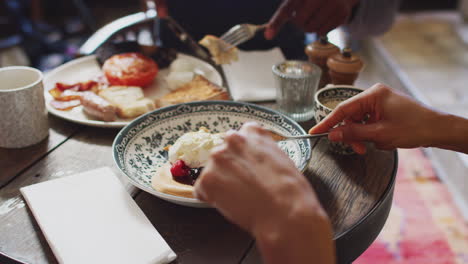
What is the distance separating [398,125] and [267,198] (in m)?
0.49

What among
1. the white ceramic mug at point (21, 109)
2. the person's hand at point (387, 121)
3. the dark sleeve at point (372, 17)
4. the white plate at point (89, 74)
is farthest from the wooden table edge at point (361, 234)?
the dark sleeve at point (372, 17)

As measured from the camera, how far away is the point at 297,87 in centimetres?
123

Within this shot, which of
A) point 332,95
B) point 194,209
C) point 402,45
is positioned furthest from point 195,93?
point 402,45

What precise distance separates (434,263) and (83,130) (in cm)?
165

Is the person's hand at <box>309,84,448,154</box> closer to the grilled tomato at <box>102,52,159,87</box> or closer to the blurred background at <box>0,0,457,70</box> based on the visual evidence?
the grilled tomato at <box>102,52,159,87</box>

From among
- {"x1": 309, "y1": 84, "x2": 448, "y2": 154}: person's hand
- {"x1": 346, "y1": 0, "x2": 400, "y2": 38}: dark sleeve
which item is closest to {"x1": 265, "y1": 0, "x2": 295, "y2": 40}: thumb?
{"x1": 346, "y1": 0, "x2": 400, "y2": 38}: dark sleeve

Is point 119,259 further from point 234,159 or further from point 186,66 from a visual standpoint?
point 186,66

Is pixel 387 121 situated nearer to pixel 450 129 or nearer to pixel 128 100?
pixel 450 129

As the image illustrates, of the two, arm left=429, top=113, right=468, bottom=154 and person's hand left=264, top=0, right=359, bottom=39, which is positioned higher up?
person's hand left=264, top=0, right=359, bottom=39

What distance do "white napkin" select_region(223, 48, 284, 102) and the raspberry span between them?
17.7 inches

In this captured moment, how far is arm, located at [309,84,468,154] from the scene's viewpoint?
94 centimetres

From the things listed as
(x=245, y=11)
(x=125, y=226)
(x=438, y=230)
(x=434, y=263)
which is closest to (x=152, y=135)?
(x=125, y=226)

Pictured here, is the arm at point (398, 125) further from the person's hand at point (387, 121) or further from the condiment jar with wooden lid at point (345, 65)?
the condiment jar with wooden lid at point (345, 65)

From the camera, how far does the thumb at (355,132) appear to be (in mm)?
958
